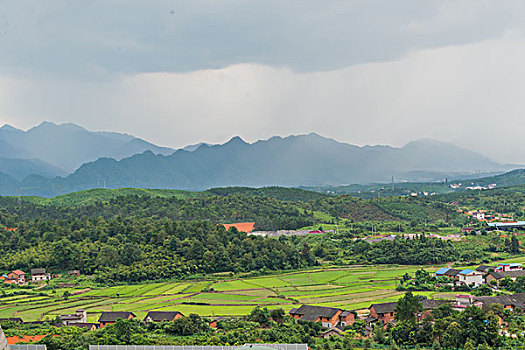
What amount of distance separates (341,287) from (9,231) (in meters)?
38.0

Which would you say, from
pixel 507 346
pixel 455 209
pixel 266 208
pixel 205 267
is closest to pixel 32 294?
pixel 205 267

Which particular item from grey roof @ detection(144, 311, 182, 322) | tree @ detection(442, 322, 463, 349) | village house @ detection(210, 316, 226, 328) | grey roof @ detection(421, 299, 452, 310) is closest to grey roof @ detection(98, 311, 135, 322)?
grey roof @ detection(144, 311, 182, 322)

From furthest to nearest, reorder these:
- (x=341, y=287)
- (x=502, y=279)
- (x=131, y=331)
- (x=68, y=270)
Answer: (x=68, y=270) < (x=341, y=287) < (x=502, y=279) < (x=131, y=331)

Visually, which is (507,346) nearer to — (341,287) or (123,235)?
(341,287)

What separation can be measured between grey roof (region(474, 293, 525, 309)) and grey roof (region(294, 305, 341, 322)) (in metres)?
9.16

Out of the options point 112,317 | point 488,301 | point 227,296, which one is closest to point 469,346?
point 488,301

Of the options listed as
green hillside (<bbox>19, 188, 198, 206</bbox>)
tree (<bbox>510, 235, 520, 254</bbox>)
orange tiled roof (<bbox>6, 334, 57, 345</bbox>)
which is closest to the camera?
orange tiled roof (<bbox>6, 334, 57, 345</bbox>)

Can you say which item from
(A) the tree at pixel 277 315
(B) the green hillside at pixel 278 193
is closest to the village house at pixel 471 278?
(A) the tree at pixel 277 315

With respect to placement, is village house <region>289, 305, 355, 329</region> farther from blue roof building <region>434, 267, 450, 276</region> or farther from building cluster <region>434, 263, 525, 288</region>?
blue roof building <region>434, 267, 450, 276</region>

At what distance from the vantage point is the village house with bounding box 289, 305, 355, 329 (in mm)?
35562

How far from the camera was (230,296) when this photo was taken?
45.7m

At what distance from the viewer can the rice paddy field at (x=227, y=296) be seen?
1615 inches

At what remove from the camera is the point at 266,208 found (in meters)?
90.9

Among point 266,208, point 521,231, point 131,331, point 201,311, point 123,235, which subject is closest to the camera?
point 131,331
